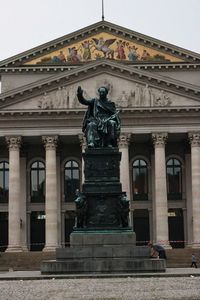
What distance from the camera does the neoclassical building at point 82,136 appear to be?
51875 mm

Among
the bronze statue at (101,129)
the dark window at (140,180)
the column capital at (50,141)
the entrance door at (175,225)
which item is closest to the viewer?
the bronze statue at (101,129)

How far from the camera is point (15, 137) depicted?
52344 mm

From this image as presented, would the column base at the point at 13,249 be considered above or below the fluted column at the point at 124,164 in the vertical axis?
below

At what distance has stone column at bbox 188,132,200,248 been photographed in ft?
169

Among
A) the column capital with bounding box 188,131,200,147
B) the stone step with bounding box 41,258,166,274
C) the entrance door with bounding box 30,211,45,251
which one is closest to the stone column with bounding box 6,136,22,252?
the entrance door with bounding box 30,211,45,251

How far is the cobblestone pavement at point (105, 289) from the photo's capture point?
13427mm

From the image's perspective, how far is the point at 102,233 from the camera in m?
19.6

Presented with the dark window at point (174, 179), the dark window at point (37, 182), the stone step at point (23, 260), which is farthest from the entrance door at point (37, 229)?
the dark window at point (174, 179)

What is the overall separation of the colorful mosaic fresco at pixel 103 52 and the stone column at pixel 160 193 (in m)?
12.2

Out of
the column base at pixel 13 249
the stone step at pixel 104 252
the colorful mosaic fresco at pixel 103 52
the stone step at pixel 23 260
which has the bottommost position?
the stone step at pixel 23 260

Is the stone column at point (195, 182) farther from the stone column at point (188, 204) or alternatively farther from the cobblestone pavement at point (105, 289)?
the cobblestone pavement at point (105, 289)

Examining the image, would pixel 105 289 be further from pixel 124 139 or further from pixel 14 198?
pixel 14 198

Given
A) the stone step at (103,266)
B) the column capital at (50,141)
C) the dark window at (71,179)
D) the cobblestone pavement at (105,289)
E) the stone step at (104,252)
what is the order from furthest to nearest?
1. the dark window at (71,179)
2. the column capital at (50,141)
3. the stone step at (104,252)
4. the stone step at (103,266)
5. the cobblestone pavement at (105,289)

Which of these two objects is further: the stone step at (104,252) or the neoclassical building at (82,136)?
the neoclassical building at (82,136)
